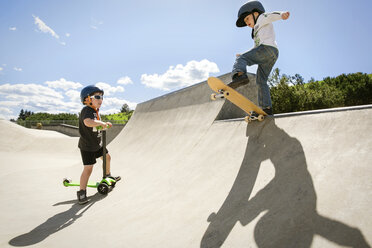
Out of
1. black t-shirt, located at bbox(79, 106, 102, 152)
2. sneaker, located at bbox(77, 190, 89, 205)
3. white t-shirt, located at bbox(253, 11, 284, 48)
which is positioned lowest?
sneaker, located at bbox(77, 190, 89, 205)

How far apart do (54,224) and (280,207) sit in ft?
8.63

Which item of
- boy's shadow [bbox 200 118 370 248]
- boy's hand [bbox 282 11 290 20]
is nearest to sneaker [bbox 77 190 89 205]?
boy's shadow [bbox 200 118 370 248]

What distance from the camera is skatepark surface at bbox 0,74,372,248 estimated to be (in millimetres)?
1278

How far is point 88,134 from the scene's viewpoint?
3.27 m

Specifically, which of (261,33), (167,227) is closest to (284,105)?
(261,33)

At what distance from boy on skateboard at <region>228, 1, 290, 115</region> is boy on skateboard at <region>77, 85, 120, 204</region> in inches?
85.1

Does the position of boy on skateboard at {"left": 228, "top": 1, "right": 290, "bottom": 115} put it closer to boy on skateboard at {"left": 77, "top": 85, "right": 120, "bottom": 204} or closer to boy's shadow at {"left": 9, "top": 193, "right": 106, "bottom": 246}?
boy on skateboard at {"left": 77, "top": 85, "right": 120, "bottom": 204}

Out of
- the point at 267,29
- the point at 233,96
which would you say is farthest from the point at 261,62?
the point at 233,96

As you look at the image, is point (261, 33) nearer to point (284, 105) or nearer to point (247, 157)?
point (247, 157)

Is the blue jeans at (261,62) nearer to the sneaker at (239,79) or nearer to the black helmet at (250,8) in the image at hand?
the sneaker at (239,79)

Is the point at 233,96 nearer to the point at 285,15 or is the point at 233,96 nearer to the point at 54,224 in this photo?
the point at 285,15

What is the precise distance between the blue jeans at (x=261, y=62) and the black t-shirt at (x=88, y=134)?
2368 millimetres

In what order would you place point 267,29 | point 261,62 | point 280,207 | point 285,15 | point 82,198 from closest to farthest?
1. point 280,207
2. point 285,15
3. point 267,29
4. point 261,62
5. point 82,198

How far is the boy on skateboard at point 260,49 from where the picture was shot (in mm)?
2709
